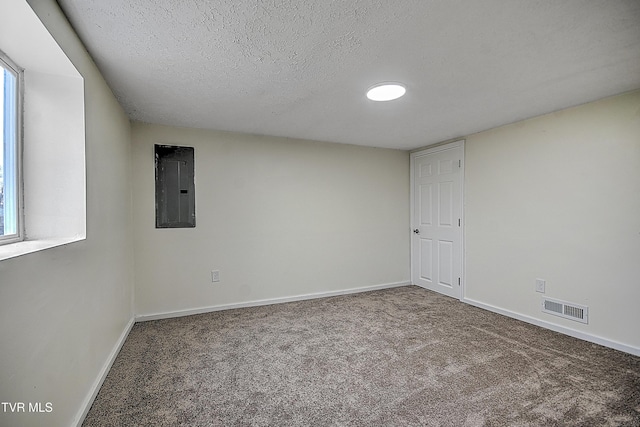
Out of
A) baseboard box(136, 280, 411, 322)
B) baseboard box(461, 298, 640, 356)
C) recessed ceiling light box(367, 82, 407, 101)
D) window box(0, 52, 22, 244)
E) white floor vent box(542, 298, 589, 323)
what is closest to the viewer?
window box(0, 52, 22, 244)

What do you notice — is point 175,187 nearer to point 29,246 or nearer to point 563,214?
point 29,246

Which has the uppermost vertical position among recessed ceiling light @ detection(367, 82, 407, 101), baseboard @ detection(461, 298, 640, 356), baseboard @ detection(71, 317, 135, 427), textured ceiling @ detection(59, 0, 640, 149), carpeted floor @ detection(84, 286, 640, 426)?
textured ceiling @ detection(59, 0, 640, 149)

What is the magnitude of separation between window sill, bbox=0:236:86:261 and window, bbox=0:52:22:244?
64 millimetres

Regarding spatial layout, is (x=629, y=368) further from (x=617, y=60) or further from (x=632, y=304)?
(x=617, y=60)

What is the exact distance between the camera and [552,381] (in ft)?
6.73

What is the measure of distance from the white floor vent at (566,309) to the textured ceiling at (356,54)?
1.83 metres

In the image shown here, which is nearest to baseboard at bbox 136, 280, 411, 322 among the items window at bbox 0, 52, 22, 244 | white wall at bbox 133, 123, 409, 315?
white wall at bbox 133, 123, 409, 315

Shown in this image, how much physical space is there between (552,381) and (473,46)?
2214 millimetres

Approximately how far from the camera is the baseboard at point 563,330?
97.4 inches

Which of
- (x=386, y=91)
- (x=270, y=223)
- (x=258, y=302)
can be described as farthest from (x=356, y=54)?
(x=258, y=302)

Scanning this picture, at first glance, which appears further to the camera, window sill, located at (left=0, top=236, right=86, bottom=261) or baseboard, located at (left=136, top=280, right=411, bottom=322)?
baseboard, located at (left=136, top=280, right=411, bottom=322)

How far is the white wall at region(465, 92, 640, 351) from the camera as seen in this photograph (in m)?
2.49

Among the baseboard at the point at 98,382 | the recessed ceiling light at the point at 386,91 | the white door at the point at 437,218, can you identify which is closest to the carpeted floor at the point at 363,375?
the baseboard at the point at 98,382

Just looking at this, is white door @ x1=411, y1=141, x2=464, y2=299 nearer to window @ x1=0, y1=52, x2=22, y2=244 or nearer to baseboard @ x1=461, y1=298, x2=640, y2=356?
baseboard @ x1=461, y1=298, x2=640, y2=356
